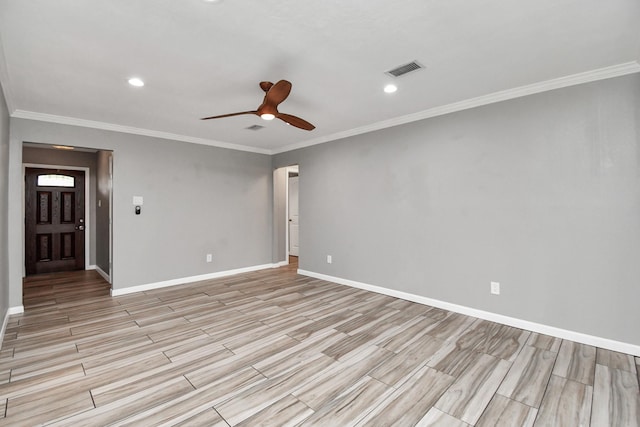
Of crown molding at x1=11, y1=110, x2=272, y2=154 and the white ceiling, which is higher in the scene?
the white ceiling

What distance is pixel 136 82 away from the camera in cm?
291

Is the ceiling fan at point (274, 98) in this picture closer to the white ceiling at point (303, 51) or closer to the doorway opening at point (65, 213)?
the white ceiling at point (303, 51)

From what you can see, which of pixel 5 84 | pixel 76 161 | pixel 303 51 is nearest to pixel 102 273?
pixel 76 161

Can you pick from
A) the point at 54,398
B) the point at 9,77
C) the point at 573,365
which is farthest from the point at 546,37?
the point at 9,77

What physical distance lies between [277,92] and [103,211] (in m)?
A: 5.05

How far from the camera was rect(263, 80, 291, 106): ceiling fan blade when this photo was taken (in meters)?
2.44

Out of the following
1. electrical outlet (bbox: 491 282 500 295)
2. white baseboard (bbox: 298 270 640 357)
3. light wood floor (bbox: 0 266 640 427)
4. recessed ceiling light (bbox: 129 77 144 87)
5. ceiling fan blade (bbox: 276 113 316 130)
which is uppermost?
recessed ceiling light (bbox: 129 77 144 87)

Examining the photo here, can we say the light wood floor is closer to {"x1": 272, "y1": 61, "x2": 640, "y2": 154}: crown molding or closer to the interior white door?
{"x1": 272, "y1": 61, "x2": 640, "y2": 154}: crown molding

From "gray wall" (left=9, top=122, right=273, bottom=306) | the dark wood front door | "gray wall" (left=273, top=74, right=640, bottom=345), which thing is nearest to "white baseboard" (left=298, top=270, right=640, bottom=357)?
"gray wall" (left=273, top=74, right=640, bottom=345)

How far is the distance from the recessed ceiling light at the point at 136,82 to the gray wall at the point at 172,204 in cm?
186

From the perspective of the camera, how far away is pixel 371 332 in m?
3.06

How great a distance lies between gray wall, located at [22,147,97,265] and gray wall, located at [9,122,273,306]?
2.51 meters

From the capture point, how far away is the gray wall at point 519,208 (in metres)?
2.66

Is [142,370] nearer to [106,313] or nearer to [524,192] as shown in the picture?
[106,313]
